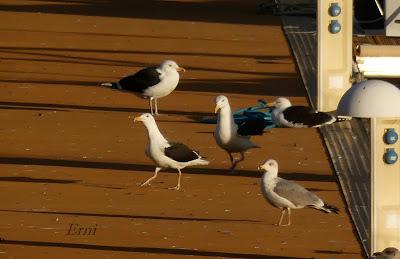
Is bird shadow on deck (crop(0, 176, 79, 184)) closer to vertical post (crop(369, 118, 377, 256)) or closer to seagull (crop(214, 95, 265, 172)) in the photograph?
seagull (crop(214, 95, 265, 172))

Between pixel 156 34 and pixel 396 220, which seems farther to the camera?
pixel 156 34

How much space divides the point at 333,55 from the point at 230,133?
16.2ft

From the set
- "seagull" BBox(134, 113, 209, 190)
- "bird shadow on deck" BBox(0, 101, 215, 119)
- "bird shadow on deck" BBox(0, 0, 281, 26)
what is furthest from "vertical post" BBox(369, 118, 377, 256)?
"bird shadow on deck" BBox(0, 0, 281, 26)

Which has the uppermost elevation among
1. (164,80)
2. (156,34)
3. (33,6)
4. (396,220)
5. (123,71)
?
(33,6)

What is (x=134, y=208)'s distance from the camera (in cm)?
1873

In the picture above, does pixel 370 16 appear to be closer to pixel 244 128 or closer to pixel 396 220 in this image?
pixel 244 128

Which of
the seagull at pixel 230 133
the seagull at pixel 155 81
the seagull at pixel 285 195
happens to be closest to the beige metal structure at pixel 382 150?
the seagull at pixel 285 195

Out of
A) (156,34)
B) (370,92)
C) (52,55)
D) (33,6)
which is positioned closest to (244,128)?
(370,92)

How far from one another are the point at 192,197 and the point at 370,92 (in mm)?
4207

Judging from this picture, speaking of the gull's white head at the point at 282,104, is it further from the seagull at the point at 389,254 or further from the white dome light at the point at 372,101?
the seagull at the point at 389,254

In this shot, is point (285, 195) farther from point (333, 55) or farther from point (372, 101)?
point (333, 55)

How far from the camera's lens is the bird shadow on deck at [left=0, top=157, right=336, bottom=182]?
805 inches

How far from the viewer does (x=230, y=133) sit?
Answer: 2041cm

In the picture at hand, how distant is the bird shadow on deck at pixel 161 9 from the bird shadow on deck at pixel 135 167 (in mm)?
13560
